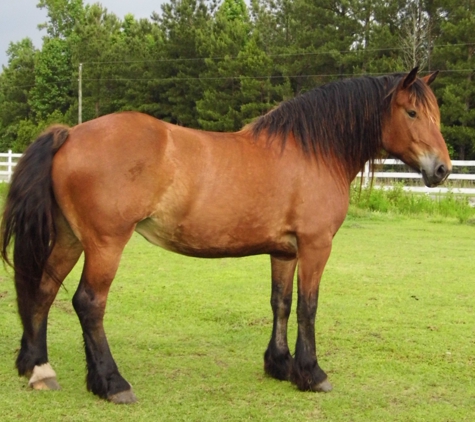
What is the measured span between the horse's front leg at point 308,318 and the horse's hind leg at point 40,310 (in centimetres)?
156

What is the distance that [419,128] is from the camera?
461 cm

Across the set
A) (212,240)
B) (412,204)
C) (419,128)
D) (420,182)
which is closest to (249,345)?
(212,240)

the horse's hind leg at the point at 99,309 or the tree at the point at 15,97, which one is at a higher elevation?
the tree at the point at 15,97

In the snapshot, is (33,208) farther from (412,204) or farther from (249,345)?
(412,204)

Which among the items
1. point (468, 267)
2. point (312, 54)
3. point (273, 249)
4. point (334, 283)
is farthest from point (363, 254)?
point (312, 54)

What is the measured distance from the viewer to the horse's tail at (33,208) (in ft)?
13.3

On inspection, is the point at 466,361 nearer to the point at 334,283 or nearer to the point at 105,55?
the point at 334,283

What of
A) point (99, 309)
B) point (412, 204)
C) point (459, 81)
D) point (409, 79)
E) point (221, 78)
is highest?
point (221, 78)

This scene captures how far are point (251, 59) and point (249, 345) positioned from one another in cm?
3662

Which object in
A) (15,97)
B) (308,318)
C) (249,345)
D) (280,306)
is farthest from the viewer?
(15,97)

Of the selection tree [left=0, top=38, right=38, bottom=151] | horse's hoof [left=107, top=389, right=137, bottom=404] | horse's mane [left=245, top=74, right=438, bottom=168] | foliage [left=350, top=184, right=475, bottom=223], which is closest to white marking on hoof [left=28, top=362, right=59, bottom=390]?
horse's hoof [left=107, top=389, right=137, bottom=404]

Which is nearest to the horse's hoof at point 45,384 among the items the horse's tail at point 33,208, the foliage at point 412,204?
the horse's tail at point 33,208

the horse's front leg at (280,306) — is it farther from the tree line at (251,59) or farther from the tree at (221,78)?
the tree at (221,78)

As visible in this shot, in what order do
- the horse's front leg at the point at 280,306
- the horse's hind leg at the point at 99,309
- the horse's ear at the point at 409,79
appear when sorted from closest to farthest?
the horse's hind leg at the point at 99,309 → the horse's ear at the point at 409,79 → the horse's front leg at the point at 280,306
